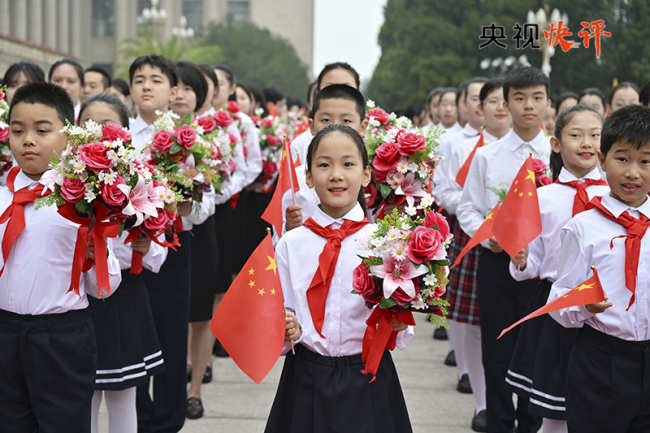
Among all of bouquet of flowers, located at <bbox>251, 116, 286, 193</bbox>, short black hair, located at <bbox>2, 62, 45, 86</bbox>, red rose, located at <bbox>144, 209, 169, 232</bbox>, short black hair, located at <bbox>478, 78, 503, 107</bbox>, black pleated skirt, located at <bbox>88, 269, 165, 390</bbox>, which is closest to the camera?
red rose, located at <bbox>144, 209, 169, 232</bbox>

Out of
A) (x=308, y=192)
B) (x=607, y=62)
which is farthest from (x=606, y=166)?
(x=607, y=62)

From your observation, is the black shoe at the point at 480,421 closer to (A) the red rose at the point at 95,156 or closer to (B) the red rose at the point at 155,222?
(B) the red rose at the point at 155,222

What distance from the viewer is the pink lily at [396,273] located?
2.45 metres

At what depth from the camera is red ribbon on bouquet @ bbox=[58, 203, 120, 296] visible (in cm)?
290

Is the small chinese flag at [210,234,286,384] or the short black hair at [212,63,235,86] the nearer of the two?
the small chinese flag at [210,234,286,384]

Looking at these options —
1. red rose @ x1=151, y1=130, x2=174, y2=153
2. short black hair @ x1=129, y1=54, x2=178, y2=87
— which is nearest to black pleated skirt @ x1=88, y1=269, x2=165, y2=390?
red rose @ x1=151, y1=130, x2=174, y2=153

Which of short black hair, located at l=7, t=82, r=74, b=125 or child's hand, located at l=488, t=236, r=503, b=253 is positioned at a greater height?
short black hair, located at l=7, t=82, r=74, b=125

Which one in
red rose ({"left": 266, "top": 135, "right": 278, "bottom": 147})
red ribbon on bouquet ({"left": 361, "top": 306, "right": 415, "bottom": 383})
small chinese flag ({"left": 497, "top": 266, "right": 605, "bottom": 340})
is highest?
red rose ({"left": 266, "top": 135, "right": 278, "bottom": 147})

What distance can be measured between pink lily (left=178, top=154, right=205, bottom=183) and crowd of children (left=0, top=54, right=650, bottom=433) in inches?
9.1

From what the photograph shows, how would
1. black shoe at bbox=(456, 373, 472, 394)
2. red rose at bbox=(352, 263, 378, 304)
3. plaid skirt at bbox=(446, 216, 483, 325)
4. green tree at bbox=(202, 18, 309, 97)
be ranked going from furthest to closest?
green tree at bbox=(202, 18, 309, 97)
black shoe at bbox=(456, 373, 472, 394)
plaid skirt at bbox=(446, 216, 483, 325)
red rose at bbox=(352, 263, 378, 304)

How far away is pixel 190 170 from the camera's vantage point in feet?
13.0

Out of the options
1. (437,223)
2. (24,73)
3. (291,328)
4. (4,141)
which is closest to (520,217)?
(437,223)

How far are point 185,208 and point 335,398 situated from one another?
185cm

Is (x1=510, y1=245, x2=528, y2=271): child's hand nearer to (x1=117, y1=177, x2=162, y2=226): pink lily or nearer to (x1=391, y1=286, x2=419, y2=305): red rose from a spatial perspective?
(x1=391, y1=286, x2=419, y2=305): red rose
